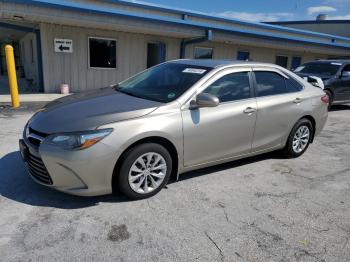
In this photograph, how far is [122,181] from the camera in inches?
133

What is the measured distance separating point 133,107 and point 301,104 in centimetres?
297

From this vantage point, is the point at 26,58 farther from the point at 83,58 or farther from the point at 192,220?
the point at 192,220

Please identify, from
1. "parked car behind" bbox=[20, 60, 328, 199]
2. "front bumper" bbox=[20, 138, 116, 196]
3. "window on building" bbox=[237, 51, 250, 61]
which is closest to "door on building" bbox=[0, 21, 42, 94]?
"parked car behind" bbox=[20, 60, 328, 199]

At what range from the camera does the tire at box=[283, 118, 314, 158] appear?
203 inches

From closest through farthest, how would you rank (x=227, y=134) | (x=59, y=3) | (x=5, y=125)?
(x=227, y=134) → (x=5, y=125) → (x=59, y=3)

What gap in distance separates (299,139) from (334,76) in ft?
20.7

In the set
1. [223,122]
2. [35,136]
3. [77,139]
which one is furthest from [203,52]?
[77,139]

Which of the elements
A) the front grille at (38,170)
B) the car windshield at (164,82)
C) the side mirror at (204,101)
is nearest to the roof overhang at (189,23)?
the car windshield at (164,82)

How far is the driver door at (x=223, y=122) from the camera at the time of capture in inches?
150

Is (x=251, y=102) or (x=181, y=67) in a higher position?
(x=181, y=67)

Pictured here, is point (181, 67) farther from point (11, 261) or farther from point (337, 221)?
point (11, 261)

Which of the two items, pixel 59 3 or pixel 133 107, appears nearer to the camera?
pixel 133 107

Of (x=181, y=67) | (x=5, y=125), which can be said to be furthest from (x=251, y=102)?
(x=5, y=125)

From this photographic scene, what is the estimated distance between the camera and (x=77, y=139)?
3.12 m
